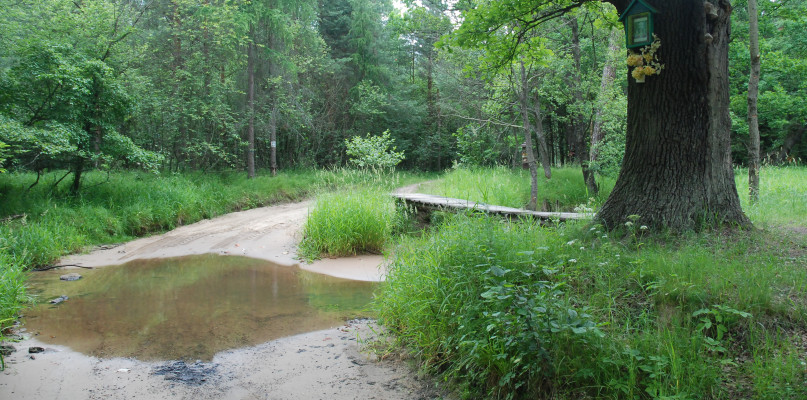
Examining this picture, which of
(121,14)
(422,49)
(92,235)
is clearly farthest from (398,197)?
(422,49)

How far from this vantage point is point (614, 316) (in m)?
3.40

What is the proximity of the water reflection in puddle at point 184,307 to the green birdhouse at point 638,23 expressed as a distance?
440cm

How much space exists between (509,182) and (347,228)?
571 centimetres

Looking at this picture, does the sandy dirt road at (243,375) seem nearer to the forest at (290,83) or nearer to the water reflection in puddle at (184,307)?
the water reflection in puddle at (184,307)

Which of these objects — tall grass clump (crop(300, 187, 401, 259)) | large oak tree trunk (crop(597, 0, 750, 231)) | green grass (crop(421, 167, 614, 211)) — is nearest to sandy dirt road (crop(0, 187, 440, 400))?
large oak tree trunk (crop(597, 0, 750, 231))

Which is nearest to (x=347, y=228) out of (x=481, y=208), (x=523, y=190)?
(x=481, y=208)

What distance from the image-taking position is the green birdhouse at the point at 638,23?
4559 millimetres

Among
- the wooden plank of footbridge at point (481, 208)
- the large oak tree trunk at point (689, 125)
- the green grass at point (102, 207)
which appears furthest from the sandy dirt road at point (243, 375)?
the large oak tree trunk at point (689, 125)

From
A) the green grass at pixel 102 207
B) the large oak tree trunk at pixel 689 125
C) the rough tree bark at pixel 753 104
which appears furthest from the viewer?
the green grass at pixel 102 207

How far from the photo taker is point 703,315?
318cm

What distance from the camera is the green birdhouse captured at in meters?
4.56

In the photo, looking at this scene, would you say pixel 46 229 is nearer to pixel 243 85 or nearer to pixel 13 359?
pixel 13 359

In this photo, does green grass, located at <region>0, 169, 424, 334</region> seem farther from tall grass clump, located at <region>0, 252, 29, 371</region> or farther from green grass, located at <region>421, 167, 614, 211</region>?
green grass, located at <region>421, 167, 614, 211</region>

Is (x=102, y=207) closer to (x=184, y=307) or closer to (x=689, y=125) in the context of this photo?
(x=184, y=307)
